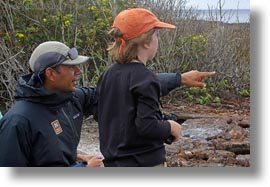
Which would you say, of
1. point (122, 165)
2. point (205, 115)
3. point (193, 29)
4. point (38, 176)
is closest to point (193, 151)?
point (205, 115)

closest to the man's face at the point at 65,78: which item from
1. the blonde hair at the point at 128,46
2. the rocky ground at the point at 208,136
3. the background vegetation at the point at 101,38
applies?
the blonde hair at the point at 128,46

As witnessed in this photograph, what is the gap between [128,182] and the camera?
1.47m

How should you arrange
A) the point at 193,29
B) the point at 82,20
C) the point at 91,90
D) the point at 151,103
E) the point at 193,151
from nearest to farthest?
the point at 151,103 → the point at 91,90 → the point at 193,151 → the point at 193,29 → the point at 82,20

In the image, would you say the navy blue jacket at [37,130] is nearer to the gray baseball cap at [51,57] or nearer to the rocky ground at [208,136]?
the gray baseball cap at [51,57]

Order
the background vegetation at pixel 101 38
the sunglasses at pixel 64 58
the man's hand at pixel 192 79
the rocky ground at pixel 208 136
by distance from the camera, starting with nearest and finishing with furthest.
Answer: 1. the sunglasses at pixel 64 58
2. the man's hand at pixel 192 79
3. the rocky ground at pixel 208 136
4. the background vegetation at pixel 101 38

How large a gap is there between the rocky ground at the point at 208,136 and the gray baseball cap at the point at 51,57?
564 millimetres

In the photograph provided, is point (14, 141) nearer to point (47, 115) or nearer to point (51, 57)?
point (47, 115)

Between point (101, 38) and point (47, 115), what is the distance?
1.33 metres

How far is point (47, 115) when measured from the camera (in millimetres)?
1491

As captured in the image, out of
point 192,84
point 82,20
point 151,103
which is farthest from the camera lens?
point 82,20

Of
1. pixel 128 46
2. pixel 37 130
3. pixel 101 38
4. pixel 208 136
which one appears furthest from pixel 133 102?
pixel 101 38

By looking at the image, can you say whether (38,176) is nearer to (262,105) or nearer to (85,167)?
(85,167)

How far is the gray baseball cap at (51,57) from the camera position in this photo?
153 cm

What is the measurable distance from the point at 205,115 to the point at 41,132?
3.59ft
